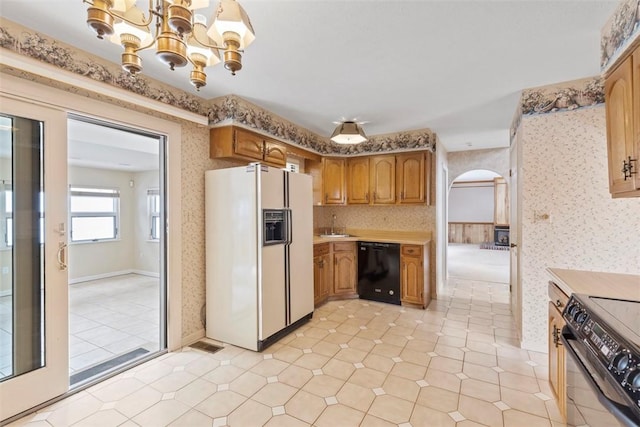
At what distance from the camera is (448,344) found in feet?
9.63

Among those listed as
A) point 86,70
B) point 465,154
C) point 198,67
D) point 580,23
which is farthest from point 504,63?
point 465,154

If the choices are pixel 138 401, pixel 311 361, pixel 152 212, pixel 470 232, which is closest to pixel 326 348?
pixel 311 361

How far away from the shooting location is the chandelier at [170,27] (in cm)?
111

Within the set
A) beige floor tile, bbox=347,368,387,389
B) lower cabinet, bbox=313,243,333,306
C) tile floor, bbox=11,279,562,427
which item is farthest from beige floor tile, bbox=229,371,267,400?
lower cabinet, bbox=313,243,333,306

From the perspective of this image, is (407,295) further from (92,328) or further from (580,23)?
(92,328)

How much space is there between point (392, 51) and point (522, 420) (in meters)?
2.66

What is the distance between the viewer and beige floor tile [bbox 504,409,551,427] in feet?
5.95

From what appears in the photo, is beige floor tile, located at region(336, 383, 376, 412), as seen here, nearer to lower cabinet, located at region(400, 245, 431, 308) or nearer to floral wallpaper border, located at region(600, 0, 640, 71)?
lower cabinet, located at region(400, 245, 431, 308)

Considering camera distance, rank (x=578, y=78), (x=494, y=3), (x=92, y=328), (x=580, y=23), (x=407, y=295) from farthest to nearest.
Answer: (x=407, y=295)
(x=92, y=328)
(x=578, y=78)
(x=580, y=23)
(x=494, y=3)

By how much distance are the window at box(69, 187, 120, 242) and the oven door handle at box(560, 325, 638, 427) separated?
7.12 metres

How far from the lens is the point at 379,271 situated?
4.25 m

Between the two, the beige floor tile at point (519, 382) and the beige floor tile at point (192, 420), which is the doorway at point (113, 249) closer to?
the beige floor tile at point (192, 420)

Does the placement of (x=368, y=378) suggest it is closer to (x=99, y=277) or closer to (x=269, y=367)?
(x=269, y=367)

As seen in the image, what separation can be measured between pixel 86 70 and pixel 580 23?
342 cm
